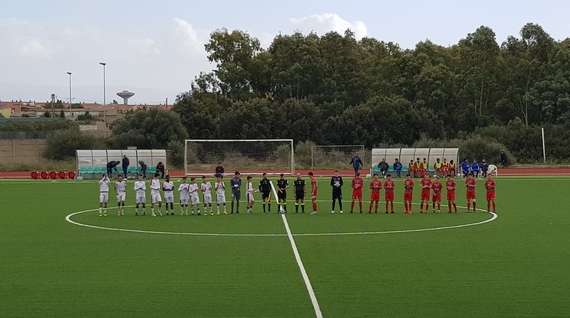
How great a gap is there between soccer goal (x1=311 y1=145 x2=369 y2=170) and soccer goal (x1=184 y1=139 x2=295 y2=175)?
13.6 feet

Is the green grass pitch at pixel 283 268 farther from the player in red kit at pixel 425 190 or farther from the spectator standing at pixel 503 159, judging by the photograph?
the spectator standing at pixel 503 159

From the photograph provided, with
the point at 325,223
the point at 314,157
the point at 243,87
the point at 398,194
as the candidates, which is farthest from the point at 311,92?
the point at 325,223

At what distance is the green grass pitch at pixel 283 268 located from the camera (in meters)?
13.2

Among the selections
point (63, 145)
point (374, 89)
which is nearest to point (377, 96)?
point (374, 89)

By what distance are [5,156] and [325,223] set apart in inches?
2084

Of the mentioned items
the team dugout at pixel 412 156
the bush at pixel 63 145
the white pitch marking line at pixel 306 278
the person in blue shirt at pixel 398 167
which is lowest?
the white pitch marking line at pixel 306 278

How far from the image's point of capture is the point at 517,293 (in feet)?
46.8

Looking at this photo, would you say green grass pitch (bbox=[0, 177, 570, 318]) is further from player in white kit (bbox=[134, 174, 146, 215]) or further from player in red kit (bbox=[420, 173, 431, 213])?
player in red kit (bbox=[420, 173, 431, 213])

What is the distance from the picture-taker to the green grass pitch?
521 inches

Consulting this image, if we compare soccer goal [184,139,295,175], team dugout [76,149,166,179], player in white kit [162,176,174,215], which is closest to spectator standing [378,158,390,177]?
soccer goal [184,139,295,175]

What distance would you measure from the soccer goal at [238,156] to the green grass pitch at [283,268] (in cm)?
3308

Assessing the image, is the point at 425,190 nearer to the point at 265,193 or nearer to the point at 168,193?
the point at 265,193

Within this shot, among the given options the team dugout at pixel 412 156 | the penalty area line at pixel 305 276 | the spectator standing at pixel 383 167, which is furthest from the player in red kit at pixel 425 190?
the team dugout at pixel 412 156

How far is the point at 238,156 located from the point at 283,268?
46.2m
